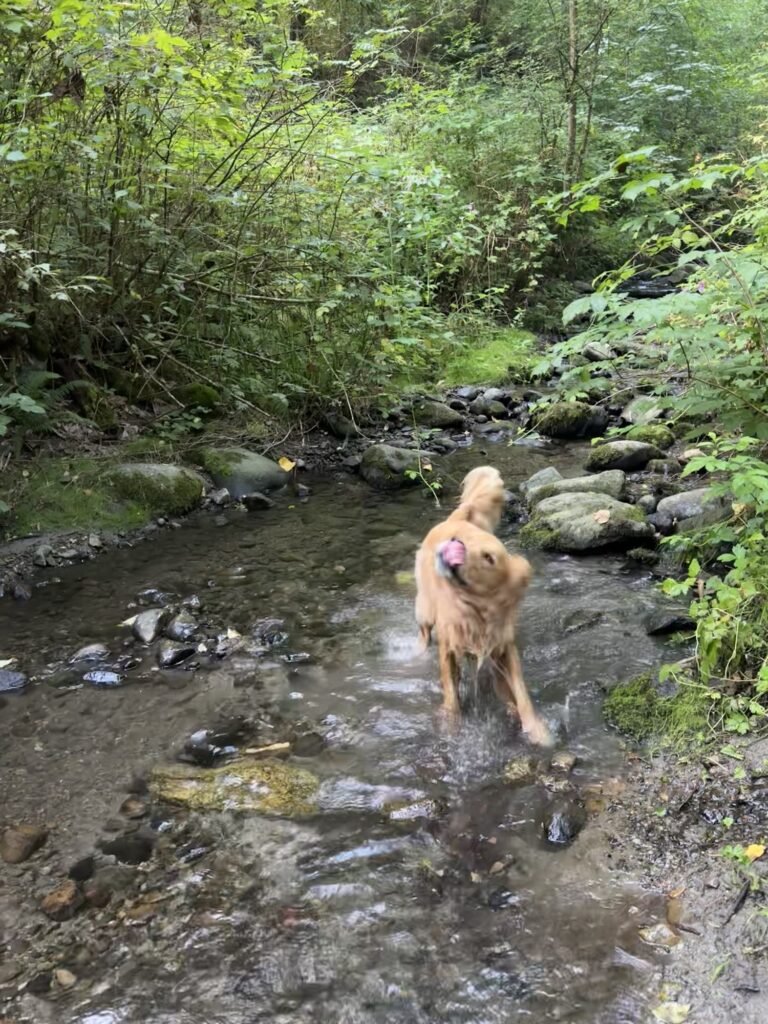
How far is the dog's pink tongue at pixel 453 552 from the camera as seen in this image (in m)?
3.54

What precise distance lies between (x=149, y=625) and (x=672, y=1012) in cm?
410

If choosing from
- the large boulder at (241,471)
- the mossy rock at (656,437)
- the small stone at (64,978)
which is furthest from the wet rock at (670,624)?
the large boulder at (241,471)

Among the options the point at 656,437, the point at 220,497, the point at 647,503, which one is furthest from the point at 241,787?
the point at 656,437

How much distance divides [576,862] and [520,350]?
435 inches

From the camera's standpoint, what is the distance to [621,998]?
2.36m

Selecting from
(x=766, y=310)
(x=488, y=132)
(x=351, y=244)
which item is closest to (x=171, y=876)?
(x=766, y=310)

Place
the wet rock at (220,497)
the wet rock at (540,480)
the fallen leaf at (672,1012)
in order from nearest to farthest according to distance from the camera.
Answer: the fallen leaf at (672,1012) → the wet rock at (220,497) → the wet rock at (540,480)

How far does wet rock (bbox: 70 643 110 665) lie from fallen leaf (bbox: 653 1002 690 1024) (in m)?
3.92

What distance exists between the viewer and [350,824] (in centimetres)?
337

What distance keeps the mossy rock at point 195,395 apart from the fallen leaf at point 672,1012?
7.83m

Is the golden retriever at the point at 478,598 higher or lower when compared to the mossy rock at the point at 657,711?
higher

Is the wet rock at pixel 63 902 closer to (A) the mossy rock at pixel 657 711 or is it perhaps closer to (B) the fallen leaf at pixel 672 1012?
(B) the fallen leaf at pixel 672 1012

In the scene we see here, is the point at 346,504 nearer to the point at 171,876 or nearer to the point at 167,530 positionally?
the point at 167,530

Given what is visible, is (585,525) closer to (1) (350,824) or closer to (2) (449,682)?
(2) (449,682)
